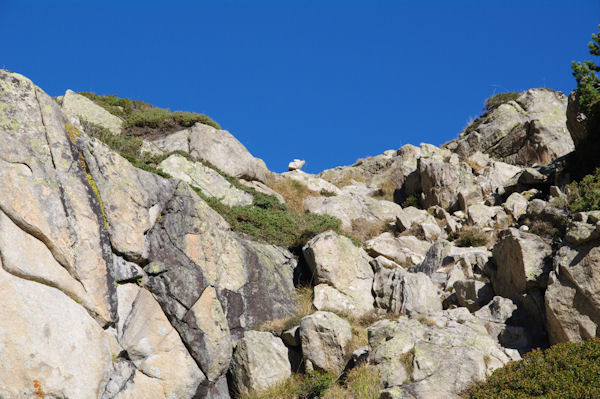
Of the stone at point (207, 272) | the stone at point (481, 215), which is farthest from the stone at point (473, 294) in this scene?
the stone at point (481, 215)

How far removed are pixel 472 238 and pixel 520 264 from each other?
19.5 ft

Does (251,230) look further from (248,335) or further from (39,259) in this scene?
(39,259)

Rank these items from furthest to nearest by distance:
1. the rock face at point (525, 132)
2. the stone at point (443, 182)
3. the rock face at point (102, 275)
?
the rock face at point (525, 132) < the stone at point (443, 182) < the rock face at point (102, 275)

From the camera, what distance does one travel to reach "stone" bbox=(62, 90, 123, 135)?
24.7 meters

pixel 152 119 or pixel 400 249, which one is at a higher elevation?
pixel 152 119

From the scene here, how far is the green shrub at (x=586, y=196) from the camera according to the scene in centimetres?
1442

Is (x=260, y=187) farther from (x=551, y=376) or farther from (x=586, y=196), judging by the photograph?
(x=551, y=376)

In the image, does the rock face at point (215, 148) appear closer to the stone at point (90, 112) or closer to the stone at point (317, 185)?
the stone at point (90, 112)

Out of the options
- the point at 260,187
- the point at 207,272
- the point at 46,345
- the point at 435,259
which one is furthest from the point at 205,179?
the point at 46,345

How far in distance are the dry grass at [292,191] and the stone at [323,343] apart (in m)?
12.8

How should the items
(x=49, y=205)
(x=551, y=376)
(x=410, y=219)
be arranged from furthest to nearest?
(x=410, y=219)
(x=49, y=205)
(x=551, y=376)

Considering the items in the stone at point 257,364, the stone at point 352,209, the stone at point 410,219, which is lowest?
the stone at point 257,364

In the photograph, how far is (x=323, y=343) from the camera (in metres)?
13.1

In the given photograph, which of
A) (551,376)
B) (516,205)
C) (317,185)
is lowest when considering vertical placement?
(551,376)
